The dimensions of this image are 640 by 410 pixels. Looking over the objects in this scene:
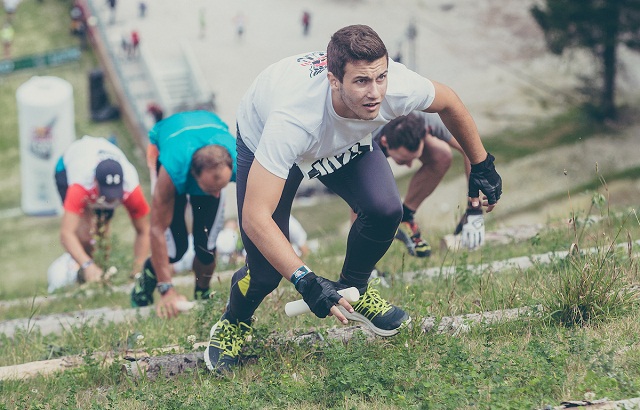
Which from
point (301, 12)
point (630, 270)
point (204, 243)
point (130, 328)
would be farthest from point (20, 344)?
point (301, 12)

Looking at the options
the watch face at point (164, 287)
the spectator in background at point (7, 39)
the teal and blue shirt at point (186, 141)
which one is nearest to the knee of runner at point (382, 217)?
the teal and blue shirt at point (186, 141)

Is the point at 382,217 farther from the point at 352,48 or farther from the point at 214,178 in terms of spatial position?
the point at 214,178

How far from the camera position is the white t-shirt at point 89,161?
380 inches

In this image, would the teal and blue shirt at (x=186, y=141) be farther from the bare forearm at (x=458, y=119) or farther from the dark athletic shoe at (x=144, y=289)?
the bare forearm at (x=458, y=119)

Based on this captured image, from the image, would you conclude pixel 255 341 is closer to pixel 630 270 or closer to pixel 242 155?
pixel 242 155

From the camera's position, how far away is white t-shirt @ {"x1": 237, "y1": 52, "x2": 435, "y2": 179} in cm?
506

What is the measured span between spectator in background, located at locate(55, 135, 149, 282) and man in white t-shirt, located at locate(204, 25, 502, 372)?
12.4ft

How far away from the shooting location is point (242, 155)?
19.0 feet

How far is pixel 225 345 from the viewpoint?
19.5ft

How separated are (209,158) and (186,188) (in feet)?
1.86

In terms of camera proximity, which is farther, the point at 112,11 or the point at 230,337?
the point at 112,11

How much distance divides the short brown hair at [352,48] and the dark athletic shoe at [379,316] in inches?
57.0

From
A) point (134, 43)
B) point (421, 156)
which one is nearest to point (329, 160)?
point (421, 156)

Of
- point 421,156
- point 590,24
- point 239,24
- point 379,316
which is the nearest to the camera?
point 379,316
